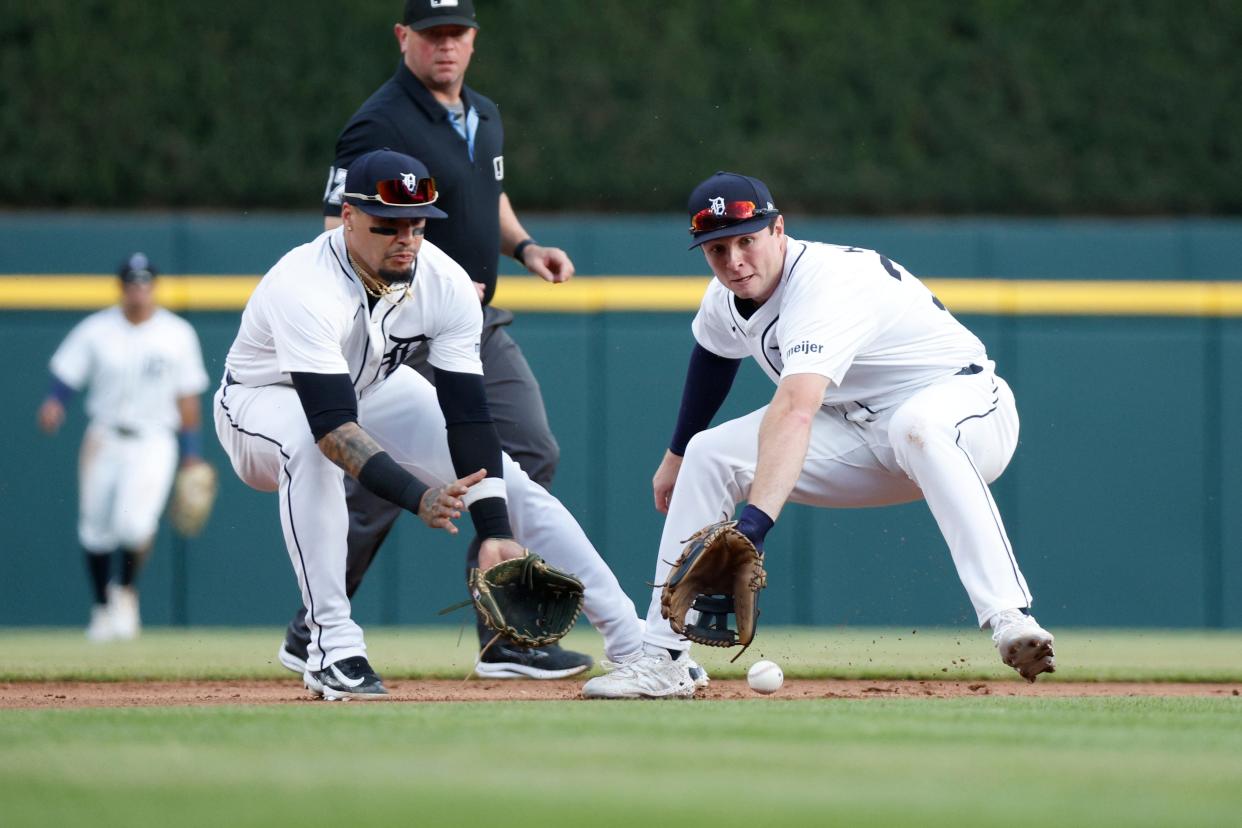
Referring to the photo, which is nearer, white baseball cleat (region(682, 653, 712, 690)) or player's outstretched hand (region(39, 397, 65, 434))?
white baseball cleat (region(682, 653, 712, 690))

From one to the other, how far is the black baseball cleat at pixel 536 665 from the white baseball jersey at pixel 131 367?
10.1ft

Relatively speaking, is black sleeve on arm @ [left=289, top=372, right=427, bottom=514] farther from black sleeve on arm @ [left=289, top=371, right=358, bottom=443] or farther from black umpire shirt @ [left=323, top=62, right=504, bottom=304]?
black umpire shirt @ [left=323, top=62, right=504, bottom=304]

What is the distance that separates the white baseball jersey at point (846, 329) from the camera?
12.9ft

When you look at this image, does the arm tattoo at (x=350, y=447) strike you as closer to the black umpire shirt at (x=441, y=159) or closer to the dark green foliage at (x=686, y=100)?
the black umpire shirt at (x=441, y=159)

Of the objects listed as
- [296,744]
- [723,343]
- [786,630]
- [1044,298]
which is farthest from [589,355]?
[296,744]

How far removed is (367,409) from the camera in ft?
13.8

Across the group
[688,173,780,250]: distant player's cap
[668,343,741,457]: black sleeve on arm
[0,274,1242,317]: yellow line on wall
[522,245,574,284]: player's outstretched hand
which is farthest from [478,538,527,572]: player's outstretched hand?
[0,274,1242,317]: yellow line on wall

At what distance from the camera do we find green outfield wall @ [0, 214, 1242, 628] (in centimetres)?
748

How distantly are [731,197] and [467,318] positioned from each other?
0.66m

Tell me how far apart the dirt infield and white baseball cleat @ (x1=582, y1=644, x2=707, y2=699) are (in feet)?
0.26

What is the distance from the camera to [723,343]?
172 inches

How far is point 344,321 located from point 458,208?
85 cm

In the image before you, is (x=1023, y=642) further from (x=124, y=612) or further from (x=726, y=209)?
(x=124, y=612)

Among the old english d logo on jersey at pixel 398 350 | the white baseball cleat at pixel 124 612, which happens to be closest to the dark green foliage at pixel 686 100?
the white baseball cleat at pixel 124 612
